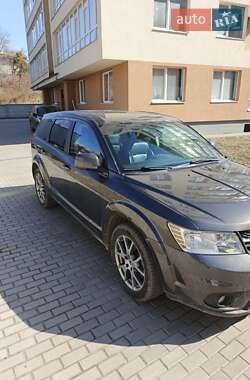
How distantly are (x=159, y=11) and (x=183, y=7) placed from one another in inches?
49.1

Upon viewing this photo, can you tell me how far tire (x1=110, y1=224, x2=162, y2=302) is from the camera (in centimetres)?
251

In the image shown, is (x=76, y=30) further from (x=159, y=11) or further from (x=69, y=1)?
(x=159, y=11)

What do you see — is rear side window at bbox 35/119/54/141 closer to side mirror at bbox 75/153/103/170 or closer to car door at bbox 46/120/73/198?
car door at bbox 46/120/73/198

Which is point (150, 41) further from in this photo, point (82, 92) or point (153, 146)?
point (153, 146)

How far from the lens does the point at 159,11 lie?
12.0 m

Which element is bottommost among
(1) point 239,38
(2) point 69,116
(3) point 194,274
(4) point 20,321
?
(4) point 20,321

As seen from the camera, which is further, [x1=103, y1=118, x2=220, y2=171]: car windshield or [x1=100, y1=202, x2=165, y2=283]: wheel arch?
[x1=103, y1=118, x2=220, y2=171]: car windshield

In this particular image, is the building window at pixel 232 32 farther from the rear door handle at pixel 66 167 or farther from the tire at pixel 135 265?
the tire at pixel 135 265

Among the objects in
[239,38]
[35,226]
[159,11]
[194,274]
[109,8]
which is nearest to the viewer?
[194,274]

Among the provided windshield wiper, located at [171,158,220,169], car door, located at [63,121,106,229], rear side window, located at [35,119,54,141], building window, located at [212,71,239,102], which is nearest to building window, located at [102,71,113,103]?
building window, located at [212,71,239,102]

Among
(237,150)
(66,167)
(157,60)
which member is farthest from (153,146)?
(157,60)

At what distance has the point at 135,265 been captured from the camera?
2.74m

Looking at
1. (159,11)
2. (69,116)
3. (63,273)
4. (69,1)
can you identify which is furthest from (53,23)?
(63,273)

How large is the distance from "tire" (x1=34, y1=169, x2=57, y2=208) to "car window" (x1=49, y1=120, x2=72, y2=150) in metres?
0.92
